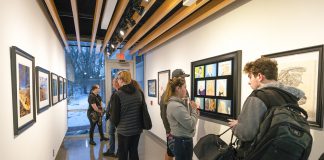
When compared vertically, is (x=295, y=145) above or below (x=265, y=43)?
below

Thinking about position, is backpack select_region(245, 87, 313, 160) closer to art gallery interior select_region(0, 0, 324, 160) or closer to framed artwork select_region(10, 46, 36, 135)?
art gallery interior select_region(0, 0, 324, 160)

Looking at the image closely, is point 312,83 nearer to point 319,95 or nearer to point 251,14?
point 319,95

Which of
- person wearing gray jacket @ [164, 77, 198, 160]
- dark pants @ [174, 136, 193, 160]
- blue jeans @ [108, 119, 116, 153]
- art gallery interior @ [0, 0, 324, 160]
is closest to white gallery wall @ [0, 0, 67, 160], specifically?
art gallery interior @ [0, 0, 324, 160]

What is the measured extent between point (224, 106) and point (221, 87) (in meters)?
0.28

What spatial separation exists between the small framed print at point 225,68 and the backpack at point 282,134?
1442 millimetres

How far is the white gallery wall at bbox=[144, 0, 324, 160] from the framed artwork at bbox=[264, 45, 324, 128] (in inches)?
3.1

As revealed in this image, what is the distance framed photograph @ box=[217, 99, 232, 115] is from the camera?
9.03 feet

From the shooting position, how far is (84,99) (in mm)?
6660

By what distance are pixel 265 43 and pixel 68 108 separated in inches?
240

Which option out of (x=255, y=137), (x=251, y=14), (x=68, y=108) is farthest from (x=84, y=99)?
(x=255, y=137)

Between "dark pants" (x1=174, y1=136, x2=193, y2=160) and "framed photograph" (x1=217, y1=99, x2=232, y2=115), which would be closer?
"dark pants" (x1=174, y1=136, x2=193, y2=160)

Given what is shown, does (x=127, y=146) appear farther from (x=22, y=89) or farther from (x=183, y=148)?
(x=22, y=89)

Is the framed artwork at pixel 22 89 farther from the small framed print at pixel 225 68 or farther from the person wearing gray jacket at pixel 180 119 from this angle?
the small framed print at pixel 225 68

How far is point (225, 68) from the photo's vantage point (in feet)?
9.31
